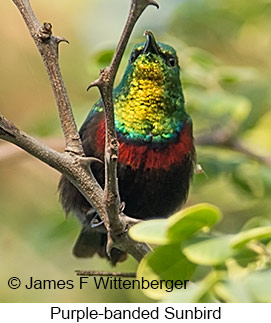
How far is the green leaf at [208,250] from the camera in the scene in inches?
46.9

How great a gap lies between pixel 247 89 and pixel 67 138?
5.87 ft

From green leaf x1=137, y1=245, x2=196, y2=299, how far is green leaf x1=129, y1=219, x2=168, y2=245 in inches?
2.4

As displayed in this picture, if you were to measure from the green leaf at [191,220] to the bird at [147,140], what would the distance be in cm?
128

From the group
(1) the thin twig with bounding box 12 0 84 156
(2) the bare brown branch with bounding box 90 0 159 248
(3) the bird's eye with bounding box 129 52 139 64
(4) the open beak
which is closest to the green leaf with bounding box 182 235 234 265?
(2) the bare brown branch with bounding box 90 0 159 248

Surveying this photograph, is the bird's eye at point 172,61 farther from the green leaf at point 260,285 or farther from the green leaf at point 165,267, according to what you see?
the green leaf at point 260,285

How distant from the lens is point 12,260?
3.37 meters

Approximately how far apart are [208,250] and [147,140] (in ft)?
4.69

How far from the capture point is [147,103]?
267 cm

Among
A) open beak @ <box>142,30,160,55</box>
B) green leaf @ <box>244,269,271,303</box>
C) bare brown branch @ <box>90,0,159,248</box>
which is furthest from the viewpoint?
open beak @ <box>142,30,160,55</box>

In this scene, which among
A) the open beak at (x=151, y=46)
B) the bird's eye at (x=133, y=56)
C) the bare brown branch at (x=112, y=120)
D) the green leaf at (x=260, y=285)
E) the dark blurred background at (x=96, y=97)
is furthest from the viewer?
the dark blurred background at (x=96, y=97)

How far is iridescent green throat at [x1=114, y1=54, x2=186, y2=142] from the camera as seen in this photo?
8.64 feet

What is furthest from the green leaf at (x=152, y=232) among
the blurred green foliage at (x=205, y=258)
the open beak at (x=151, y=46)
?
→ the open beak at (x=151, y=46)

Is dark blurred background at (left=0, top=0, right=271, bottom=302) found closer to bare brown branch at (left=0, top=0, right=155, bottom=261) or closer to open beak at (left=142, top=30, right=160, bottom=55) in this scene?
open beak at (left=142, top=30, right=160, bottom=55)

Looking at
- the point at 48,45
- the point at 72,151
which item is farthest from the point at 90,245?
the point at 48,45
